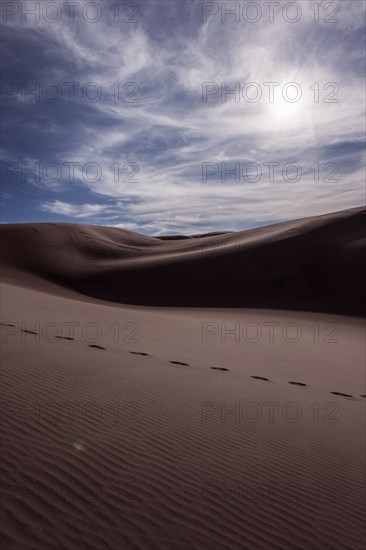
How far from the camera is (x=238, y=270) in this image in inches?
1120

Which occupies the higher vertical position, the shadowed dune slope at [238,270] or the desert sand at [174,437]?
the shadowed dune slope at [238,270]

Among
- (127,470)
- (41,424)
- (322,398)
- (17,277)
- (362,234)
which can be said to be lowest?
(322,398)

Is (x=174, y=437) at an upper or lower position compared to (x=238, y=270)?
lower

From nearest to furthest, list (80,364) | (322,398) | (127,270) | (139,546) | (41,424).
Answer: (139,546) → (41,424) → (80,364) → (322,398) → (127,270)

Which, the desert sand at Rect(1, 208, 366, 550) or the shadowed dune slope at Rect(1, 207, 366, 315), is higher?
the shadowed dune slope at Rect(1, 207, 366, 315)

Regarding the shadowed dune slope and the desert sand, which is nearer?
the desert sand

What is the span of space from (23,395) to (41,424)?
817mm

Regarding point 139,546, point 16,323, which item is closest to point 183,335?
point 16,323

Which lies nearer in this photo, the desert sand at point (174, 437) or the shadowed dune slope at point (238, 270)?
the desert sand at point (174, 437)

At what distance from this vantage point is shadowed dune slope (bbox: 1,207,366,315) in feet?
77.2

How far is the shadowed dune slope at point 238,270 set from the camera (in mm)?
23516

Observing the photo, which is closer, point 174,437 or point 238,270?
point 174,437

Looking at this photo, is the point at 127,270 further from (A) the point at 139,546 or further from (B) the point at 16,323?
(A) the point at 139,546

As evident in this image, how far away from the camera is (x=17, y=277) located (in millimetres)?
29141
